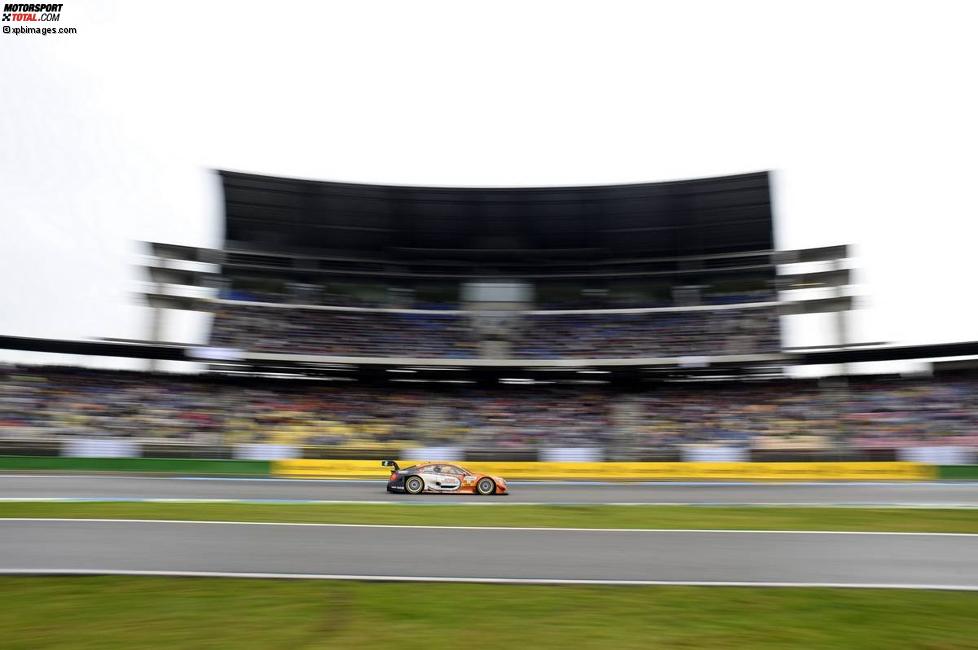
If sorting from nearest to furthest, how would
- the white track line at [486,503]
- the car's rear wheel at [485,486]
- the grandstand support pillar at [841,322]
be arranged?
the white track line at [486,503]
the car's rear wheel at [485,486]
the grandstand support pillar at [841,322]

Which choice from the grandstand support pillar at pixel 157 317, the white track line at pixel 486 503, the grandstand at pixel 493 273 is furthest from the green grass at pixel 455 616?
the grandstand support pillar at pixel 157 317

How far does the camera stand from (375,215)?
33.0 meters

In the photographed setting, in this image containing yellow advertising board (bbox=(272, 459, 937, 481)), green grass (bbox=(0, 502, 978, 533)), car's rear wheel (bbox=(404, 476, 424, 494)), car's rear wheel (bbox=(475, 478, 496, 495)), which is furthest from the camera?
yellow advertising board (bbox=(272, 459, 937, 481))

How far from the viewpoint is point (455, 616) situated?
17.3ft

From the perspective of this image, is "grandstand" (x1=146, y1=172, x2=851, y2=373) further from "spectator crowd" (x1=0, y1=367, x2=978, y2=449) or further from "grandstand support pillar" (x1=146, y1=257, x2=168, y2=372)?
"spectator crowd" (x1=0, y1=367, x2=978, y2=449)

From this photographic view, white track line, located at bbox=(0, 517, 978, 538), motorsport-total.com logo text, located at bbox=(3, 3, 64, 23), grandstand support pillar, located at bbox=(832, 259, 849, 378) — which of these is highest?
motorsport-total.com logo text, located at bbox=(3, 3, 64, 23)

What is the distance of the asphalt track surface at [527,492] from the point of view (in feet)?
46.1

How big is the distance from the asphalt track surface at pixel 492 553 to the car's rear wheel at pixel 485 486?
18.3ft

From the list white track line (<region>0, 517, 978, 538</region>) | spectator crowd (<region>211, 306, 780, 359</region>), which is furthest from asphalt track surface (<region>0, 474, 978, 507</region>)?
spectator crowd (<region>211, 306, 780, 359</region>)

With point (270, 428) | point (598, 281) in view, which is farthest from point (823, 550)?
point (598, 281)

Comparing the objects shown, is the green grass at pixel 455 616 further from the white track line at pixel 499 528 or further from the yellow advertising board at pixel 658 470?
the yellow advertising board at pixel 658 470

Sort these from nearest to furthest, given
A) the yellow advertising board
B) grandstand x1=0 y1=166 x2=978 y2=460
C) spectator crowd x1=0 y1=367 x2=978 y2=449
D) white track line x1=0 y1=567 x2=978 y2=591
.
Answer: white track line x1=0 y1=567 x2=978 y2=591 < the yellow advertising board < spectator crowd x1=0 y1=367 x2=978 y2=449 < grandstand x1=0 y1=166 x2=978 y2=460

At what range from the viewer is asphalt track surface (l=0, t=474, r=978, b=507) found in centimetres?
1404

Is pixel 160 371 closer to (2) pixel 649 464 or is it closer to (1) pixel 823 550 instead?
(2) pixel 649 464
